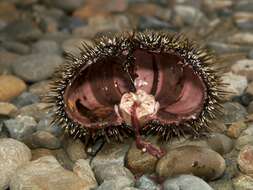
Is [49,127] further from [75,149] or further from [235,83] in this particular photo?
[235,83]

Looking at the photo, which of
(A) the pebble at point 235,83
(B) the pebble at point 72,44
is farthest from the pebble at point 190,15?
(A) the pebble at point 235,83

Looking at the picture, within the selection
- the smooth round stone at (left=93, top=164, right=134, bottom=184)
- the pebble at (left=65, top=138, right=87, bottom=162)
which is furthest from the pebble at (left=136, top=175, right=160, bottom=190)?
the pebble at (left=65, top=138, right=87, bottom=162)

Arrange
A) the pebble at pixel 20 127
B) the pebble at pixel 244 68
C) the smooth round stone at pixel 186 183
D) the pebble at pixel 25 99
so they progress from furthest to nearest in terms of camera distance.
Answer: the pebble at pixel 244 68 → the pebble at pixel 25 99 → the pebble at pixel 20 127 → the smooth round stone at pixel 186 183

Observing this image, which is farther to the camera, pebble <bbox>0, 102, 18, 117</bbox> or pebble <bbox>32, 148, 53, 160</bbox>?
pebble <bbox>0, 102, 18, 117</bbox>

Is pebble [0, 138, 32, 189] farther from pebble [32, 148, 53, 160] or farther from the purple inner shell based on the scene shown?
the purple inner shell

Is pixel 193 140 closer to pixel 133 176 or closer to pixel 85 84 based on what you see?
pixel 133 176

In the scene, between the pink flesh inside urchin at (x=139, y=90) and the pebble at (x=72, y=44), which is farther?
the pebble at (x=72, y=44)

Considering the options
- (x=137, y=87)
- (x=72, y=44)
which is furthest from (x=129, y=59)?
(x=72, y=44)

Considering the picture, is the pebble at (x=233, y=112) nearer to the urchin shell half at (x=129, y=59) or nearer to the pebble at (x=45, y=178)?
the urchin shell half at (x=129, y=59)
